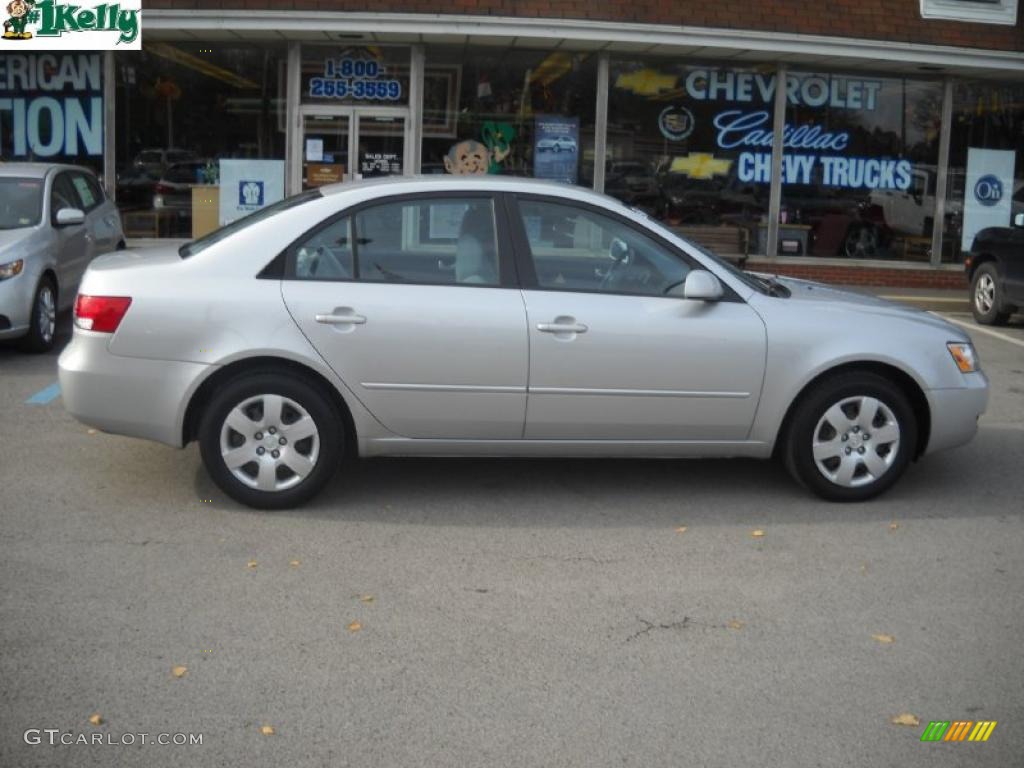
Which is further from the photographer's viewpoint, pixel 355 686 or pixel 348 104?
pixel 348 104

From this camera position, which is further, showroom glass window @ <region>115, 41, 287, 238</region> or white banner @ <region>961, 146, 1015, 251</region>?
white banner @ <region>961, 146, 1015, 251</region>

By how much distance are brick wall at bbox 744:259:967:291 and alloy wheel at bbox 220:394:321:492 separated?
11775mm

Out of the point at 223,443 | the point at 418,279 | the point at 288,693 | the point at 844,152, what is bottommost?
the point at 288,693

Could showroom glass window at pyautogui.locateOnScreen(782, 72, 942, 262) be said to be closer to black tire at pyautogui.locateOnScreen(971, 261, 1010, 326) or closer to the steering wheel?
black tire at pyautogui.locateOnScreen(971, 261, 1010, 326)

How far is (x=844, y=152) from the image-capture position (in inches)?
663

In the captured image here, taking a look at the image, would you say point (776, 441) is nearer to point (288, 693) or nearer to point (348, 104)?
point (288, 693)

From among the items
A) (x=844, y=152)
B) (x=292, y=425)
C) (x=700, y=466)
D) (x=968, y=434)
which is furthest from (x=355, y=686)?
(x=844, y=152)

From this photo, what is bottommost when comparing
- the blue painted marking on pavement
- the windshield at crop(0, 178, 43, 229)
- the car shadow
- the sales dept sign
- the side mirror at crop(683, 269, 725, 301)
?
the car shadow

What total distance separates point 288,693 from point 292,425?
80.4 inches

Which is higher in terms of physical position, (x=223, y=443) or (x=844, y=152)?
(x=844, y=152)

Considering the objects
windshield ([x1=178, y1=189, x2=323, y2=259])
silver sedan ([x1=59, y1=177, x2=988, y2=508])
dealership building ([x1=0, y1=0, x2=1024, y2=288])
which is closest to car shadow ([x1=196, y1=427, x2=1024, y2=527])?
silver sedan ([x1=59, y1=177, x2=988, y2=508])

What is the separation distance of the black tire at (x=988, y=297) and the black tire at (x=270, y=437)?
32.2ft

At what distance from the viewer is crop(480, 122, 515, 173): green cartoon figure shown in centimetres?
1636

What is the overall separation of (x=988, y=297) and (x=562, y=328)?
367 inches
